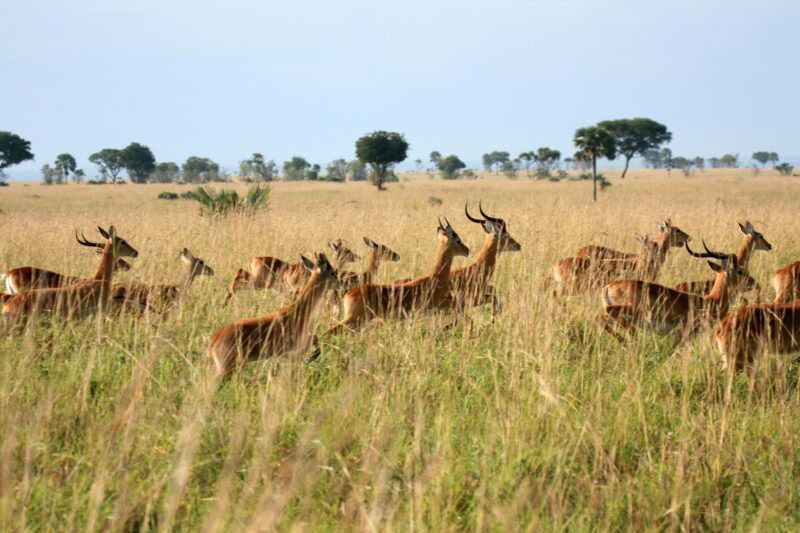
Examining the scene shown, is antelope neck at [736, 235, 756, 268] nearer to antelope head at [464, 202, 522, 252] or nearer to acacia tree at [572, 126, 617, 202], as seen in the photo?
antelope head at [464, 202, 522, 252]

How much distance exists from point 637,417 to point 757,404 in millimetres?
722

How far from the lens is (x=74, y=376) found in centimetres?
412

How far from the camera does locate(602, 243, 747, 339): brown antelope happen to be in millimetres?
5445

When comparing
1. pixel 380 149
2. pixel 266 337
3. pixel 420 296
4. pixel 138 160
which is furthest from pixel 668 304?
pixel 138 160

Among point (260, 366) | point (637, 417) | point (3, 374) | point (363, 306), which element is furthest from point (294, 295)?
point (637, 417)

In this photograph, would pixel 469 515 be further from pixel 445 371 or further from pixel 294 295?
pixel 294 295

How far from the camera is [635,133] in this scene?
201ft

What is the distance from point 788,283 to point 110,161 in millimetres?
70092

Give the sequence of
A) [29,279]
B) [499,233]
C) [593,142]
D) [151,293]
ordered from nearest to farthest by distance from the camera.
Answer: [151,293] < [29,279] < [499,233] < [593,142]

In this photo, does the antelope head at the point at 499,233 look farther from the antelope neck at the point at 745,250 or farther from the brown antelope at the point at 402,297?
the antelope neck at the point at 745,250

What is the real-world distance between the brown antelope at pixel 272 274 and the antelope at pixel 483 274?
1.23 metres

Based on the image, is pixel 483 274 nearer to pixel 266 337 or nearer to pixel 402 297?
pixel 402 297

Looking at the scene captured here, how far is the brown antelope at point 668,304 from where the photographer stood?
17.9ft

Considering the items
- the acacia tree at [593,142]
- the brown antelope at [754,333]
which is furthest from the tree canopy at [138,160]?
the brown antelope at [754,333]
